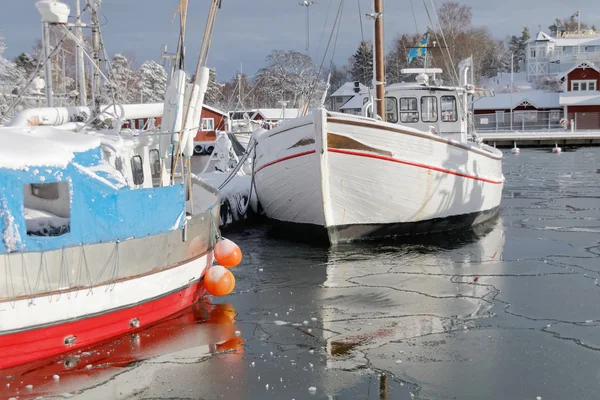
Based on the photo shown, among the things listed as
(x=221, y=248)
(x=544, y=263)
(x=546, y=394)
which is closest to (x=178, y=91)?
(x=221, y=248)

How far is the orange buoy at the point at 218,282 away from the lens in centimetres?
976

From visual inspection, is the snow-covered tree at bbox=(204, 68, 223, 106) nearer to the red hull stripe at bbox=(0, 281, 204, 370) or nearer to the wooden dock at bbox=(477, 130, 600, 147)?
the wooden dock at bbox=(477, 130, 600, 147)

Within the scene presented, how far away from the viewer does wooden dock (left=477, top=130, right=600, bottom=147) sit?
175 feet

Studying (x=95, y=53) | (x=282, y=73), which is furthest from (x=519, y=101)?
(x=95, y=53)

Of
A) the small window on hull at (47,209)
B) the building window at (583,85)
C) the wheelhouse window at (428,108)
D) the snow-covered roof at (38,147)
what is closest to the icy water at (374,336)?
the small window on hull at (47,209)

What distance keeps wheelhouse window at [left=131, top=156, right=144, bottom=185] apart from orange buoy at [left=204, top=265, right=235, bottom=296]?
5.43ft

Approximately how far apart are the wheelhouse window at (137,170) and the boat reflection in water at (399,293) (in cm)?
322

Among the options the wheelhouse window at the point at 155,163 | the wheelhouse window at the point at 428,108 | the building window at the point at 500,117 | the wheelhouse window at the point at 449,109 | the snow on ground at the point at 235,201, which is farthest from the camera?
the building window at the point at 500,117

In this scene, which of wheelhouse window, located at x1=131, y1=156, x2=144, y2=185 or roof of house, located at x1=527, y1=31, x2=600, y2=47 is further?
roof of house, located at x1=527, y1=31, x2=600, y2=47

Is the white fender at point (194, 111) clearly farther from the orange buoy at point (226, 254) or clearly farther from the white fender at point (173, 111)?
the orange buoy at point (226, 254)

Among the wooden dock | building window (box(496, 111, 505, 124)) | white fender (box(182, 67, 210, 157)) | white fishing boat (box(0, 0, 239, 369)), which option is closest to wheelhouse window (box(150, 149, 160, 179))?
white fishing boat (box(0, 0, 239, 369))

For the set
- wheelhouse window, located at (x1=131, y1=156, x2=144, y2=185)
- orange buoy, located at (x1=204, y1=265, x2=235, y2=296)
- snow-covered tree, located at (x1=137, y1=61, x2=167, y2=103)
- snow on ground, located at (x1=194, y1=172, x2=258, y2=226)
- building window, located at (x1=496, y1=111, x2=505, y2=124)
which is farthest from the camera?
building window, located at (x1=496, y1=111, x2=505, y2=124)

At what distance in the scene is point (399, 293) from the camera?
10.6m

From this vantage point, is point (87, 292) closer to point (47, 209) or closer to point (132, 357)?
point (132, 357)
